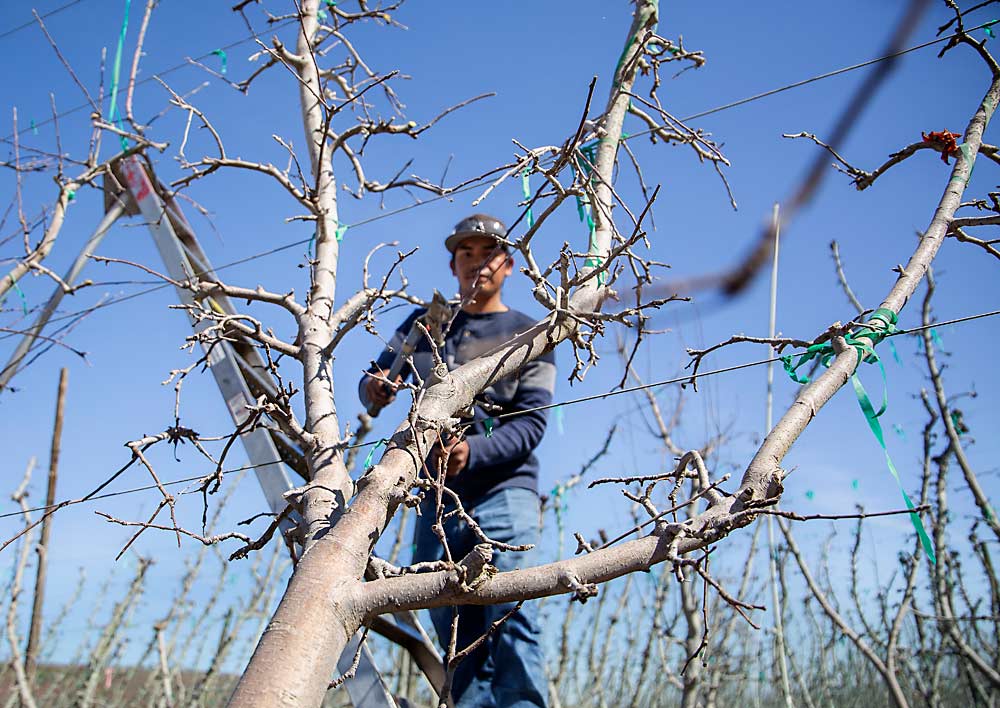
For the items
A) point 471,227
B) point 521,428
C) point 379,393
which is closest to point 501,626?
point 521,428

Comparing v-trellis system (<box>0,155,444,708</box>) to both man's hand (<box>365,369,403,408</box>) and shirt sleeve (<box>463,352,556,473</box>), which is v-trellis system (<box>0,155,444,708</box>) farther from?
shirt sleeve (<box>463,352,556,473</box>)

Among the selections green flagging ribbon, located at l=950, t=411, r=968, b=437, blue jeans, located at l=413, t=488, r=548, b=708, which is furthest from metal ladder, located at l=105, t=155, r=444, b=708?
green flagging ribbon, located at l=950, t=411, r=968, b=437

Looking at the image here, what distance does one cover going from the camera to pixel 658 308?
7.31 feet

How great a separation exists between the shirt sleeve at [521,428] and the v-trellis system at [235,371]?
578mm

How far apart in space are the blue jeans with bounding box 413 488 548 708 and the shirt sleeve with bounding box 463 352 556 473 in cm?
17

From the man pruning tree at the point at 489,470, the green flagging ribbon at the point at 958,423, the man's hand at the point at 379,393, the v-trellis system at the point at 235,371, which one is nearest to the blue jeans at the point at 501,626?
the man pruning tree at the point at 489,470

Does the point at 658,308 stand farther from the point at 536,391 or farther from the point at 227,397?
the point at 227,397

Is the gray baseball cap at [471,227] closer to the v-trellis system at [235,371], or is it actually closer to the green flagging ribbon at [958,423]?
A: the v-trellis system at [235,371]

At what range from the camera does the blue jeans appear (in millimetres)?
2341

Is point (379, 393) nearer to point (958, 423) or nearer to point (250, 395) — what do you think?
point (250, 395)

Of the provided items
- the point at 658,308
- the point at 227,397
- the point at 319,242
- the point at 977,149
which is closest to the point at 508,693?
the point at 658,308

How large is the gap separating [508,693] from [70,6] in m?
4.95

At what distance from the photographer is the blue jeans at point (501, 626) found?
2.34 metres

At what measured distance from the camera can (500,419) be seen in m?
2.73
